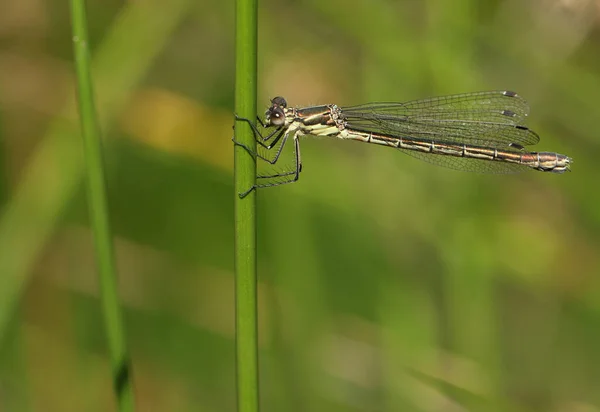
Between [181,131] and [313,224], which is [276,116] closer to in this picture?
[313,224]

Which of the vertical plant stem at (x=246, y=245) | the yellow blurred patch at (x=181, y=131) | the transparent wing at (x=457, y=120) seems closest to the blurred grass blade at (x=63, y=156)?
the yellow blurred patch at (x=181, y=131)

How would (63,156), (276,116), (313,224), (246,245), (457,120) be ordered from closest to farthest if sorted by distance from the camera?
(246,245)
(276,116)
(63,156)
(457,120)
(313,224)

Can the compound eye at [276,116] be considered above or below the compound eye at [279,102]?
below

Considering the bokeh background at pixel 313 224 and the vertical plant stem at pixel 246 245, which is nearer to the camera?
the vertical plant stem at pixel 246 245

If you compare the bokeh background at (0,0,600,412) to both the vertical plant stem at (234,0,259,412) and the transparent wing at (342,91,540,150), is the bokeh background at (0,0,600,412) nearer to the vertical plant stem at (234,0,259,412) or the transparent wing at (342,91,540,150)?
the transparent wing at (342,91,540,150)

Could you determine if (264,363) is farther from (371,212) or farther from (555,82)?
(555,82)

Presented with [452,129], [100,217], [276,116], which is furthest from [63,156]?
[452,129]

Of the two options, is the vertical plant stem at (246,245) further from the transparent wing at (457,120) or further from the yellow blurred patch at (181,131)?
the yellow blurred patch at (181,131)

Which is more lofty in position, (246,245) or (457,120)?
(457,120)
